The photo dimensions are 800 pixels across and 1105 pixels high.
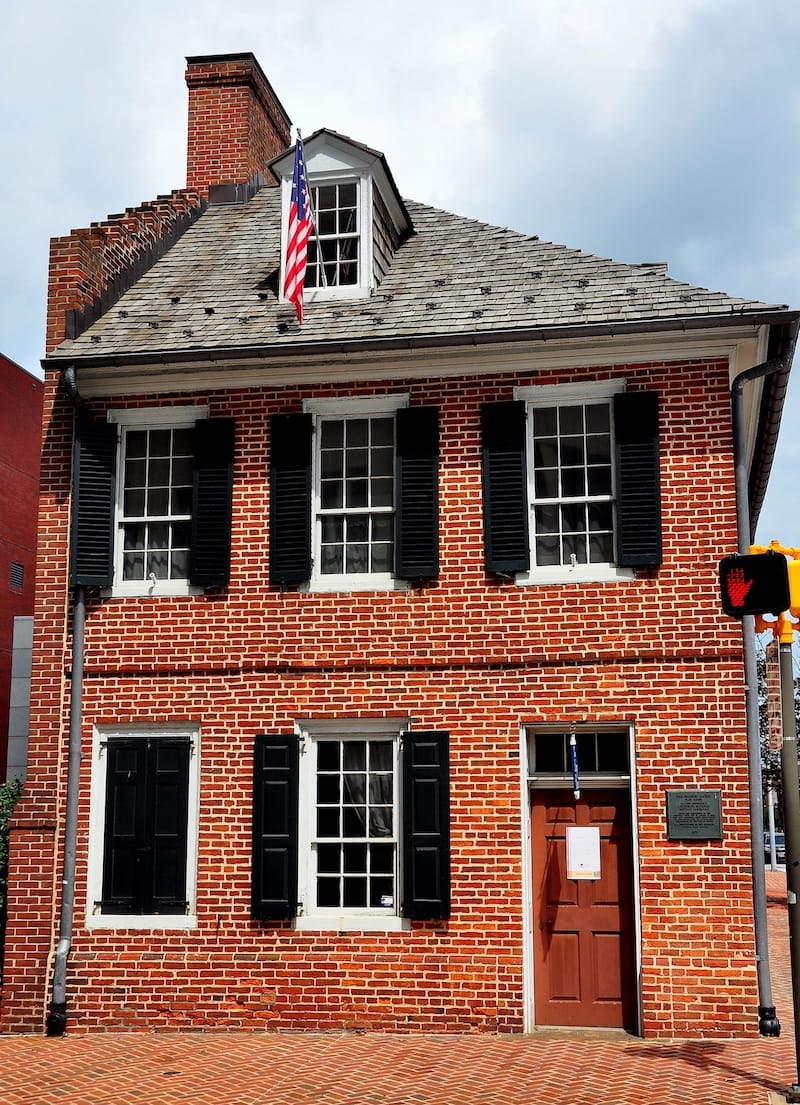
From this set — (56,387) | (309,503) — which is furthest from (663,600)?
(56,387)

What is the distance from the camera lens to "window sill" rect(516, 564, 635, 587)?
1203cm

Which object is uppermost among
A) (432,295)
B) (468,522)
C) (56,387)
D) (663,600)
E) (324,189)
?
(324,189)

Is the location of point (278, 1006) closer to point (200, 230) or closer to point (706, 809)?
point (706, 809)

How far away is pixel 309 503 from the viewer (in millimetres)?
12648

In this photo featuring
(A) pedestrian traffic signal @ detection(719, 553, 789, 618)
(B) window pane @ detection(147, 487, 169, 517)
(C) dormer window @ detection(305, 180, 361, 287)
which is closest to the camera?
(A) pedestrian traffic signal @ detection(719, 553, 789, 618)

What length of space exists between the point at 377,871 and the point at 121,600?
3744 mm

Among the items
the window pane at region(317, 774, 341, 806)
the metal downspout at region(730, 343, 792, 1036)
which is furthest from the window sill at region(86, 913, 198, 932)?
the metal downspout at region(730, 343, 792, 1036)

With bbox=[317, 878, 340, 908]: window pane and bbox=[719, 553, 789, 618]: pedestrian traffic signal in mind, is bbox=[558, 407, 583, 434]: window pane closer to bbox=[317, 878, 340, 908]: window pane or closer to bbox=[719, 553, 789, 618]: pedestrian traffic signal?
bbox=[719, 553, 789, 618]: pedestrian traffic signal

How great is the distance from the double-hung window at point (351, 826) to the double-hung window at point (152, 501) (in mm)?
2040

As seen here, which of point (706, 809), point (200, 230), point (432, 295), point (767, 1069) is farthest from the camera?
point (200, 230)

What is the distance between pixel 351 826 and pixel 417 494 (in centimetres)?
329

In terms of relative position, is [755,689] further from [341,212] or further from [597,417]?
[341,212]

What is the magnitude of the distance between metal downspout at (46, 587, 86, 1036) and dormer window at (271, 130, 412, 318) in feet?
14.1

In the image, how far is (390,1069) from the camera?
10266 mm
